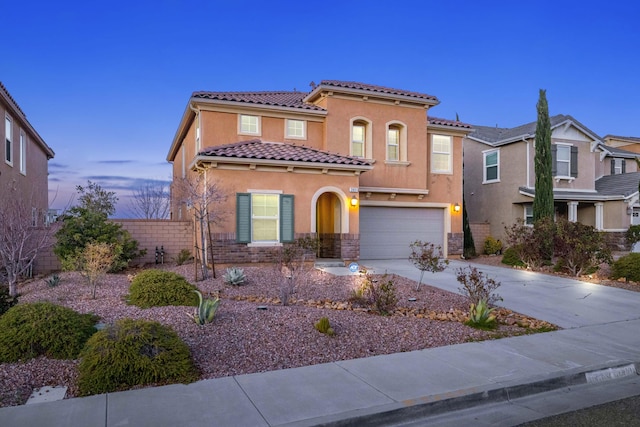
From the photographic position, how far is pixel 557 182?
22.9 meters

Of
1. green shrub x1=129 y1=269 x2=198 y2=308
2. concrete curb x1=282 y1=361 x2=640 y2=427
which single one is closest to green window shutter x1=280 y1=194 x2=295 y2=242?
green shrub x1=129 y1=269 x2=198 y2=308

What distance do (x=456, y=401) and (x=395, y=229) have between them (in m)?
14.3

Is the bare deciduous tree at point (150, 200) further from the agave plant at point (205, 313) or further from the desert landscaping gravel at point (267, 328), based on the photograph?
the agave plant at point (205, 313)

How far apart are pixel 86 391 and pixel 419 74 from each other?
103 feet

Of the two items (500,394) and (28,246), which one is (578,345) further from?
(28,246)

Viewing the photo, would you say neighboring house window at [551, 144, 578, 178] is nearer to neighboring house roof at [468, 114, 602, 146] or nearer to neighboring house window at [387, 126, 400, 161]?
→ neighboring house roof at [468, 114, 602, 146]

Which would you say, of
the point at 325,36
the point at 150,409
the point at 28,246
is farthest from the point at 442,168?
the point at 150,409

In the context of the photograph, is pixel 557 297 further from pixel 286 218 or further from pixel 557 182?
pixel 557 182

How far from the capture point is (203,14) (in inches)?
608

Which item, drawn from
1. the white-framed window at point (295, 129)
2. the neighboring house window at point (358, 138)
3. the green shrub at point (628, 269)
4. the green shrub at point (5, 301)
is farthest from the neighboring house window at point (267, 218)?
the green shrub at point (628, 269)

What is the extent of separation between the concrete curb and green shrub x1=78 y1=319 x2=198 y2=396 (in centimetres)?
172

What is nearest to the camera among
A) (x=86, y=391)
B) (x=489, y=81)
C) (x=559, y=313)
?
(x=86, y=391)

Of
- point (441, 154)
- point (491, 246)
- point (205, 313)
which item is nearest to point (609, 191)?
point (491, 246)

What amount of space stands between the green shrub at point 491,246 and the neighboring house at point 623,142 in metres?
17.5
